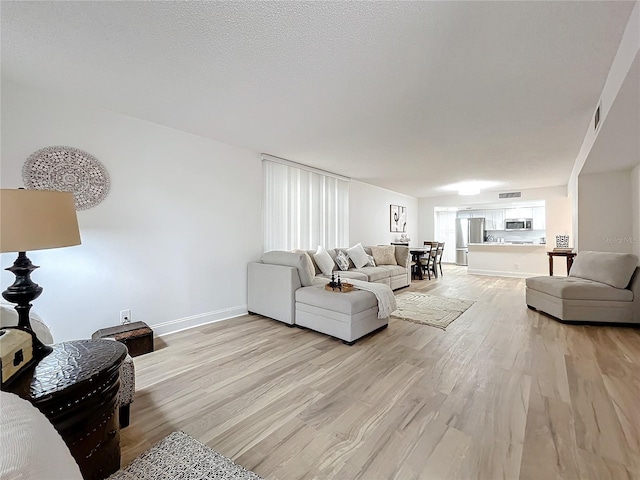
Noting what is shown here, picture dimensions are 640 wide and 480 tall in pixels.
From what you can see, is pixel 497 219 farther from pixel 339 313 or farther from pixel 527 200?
pixel 339 313

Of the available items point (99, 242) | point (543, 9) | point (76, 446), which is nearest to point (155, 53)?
point (99, 242)

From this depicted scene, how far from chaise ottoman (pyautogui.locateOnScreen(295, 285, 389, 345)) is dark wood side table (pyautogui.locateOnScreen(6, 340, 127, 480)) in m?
2.02

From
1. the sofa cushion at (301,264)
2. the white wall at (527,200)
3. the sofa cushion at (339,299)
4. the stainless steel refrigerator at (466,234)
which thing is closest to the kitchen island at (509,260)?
the white wall at (527,200)

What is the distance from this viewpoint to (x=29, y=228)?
1.23m

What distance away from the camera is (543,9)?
1.54m

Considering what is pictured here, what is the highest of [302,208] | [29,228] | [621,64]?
[621,64]

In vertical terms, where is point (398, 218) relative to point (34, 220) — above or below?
above

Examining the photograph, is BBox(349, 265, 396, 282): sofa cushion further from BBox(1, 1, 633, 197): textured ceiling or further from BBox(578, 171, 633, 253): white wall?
BBox(578, 171, 633, 253): white wall

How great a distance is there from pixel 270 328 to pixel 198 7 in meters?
3.09

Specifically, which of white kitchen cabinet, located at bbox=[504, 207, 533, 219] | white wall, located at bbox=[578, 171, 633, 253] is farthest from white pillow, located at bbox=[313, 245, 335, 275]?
white kitchen cabinet, located at bbox=[504, 207, 533, 219]

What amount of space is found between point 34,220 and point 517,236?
11178 mm

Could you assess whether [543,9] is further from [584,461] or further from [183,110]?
[183,110]

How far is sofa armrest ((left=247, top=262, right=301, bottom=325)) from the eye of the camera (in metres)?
3.50

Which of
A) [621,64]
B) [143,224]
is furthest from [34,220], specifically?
[621,64]
